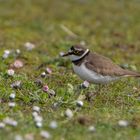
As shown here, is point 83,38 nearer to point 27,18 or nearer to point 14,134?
point 27,18

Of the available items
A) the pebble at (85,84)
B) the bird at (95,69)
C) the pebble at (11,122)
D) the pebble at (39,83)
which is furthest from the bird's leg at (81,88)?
the pebble at (11,122)

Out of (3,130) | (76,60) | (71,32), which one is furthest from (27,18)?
(3,130)

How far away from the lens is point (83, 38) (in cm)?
1437

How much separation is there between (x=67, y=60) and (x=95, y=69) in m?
2.75

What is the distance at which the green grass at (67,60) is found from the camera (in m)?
7.58

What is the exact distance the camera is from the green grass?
758 centimetres

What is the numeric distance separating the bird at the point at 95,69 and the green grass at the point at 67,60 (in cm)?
35

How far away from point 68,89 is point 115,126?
1.72 m

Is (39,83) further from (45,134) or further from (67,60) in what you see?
(45,134)

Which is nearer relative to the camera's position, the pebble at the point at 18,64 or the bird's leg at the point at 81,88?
the bird's leg at the point at 81,88

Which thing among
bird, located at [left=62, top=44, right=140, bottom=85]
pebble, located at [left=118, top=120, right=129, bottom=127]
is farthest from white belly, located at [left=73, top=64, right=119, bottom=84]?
pebble, located at [left=118, top=120, right=129, bottom=127]

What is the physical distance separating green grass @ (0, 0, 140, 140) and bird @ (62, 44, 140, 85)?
1.15 ft

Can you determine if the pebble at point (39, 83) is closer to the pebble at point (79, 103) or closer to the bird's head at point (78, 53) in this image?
the bird's head at point (78, 53)

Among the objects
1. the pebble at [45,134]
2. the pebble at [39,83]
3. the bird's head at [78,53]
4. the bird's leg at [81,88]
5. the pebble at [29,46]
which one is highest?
the pebble at [45,134]
